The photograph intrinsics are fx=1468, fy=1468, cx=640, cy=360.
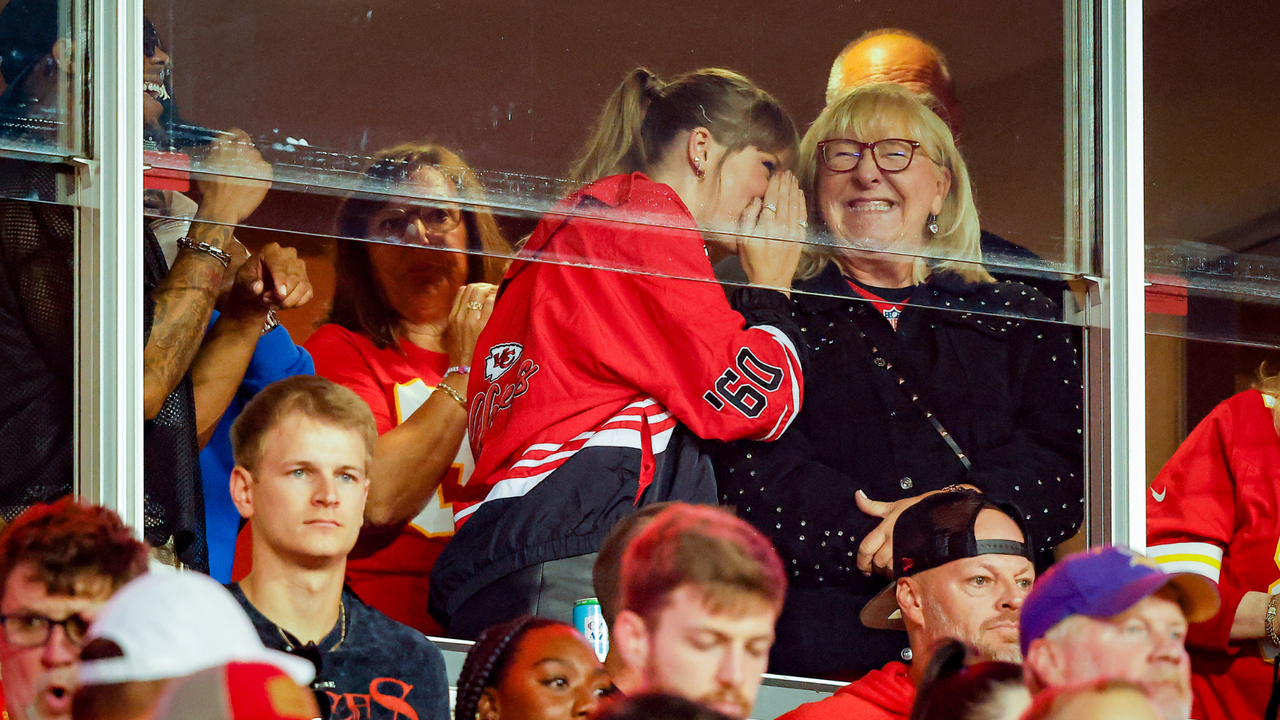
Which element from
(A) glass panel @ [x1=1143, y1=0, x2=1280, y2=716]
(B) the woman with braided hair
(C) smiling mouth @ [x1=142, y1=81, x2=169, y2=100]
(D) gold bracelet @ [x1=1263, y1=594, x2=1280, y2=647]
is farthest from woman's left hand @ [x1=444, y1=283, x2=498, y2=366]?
(D) gold bracelet @ [x1=1263, y1=594, x2=1280, y2=647]

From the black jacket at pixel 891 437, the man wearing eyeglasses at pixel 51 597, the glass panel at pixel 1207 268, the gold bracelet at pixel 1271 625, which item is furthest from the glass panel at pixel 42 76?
the gold bracelet at pixel 1271 625

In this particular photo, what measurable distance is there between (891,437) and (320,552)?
1061mm

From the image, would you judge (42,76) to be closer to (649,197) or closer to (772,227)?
(649,197)

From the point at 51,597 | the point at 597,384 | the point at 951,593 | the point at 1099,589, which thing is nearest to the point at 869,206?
the point at 597,384

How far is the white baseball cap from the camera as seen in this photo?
118 centimetres

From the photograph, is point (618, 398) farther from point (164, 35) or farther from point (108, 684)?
point (108, 684)

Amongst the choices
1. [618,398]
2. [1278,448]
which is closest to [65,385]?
[618,398]

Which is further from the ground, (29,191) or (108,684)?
(29,191)

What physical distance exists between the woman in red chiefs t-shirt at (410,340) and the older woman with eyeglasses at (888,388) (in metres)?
0.47

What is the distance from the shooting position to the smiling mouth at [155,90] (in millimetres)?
1911

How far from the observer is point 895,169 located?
94.2 inches

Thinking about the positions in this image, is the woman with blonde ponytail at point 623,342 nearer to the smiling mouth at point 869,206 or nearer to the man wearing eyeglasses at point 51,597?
the smiling mouth at point 869,206

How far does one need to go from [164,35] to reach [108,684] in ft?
3.41

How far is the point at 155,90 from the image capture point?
192 centimetres
